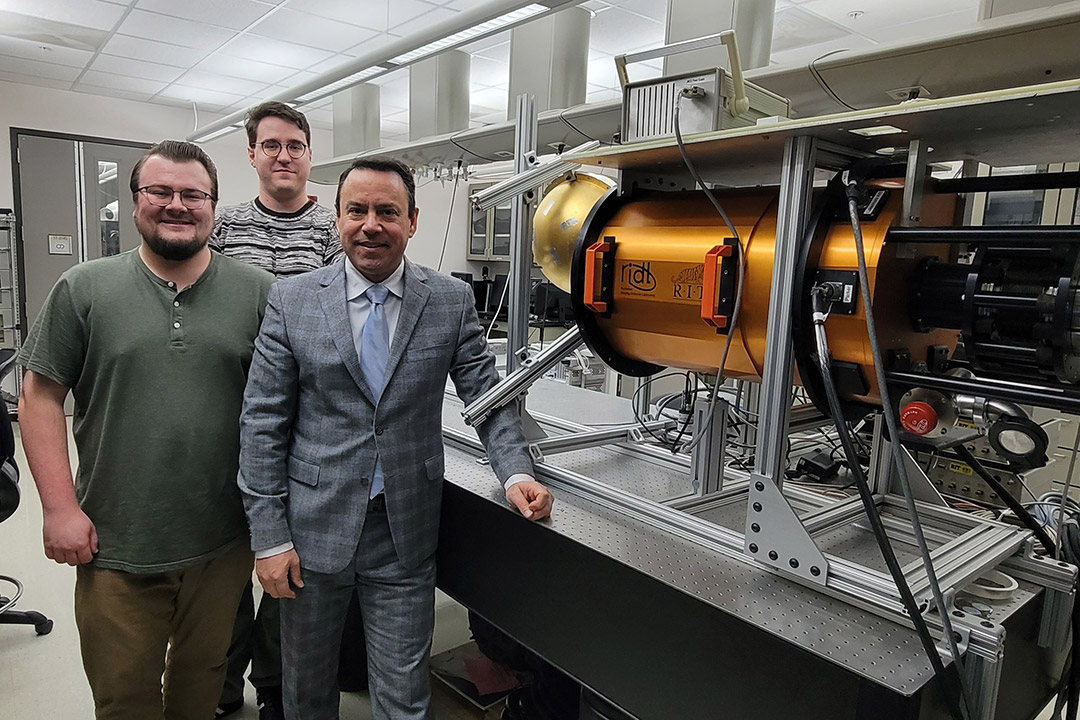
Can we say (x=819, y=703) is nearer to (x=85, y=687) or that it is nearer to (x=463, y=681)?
(x=463, y=681)

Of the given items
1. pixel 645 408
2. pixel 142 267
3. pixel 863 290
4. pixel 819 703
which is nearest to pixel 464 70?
pixel 645 408

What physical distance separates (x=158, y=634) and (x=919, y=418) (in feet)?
5.38

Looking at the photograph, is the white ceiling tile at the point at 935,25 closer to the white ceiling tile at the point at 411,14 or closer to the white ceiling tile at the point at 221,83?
the white ceiling tile at the point at 411,14

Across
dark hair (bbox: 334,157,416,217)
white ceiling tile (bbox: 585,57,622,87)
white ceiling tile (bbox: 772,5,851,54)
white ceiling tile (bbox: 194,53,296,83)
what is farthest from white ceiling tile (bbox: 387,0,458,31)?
dark hair (bbox: 334,157,416,217)

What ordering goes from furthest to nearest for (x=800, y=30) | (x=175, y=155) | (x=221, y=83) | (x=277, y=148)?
1. (x=221, y=83)
2. (x=800, y=30)
3. (x=277, y=148)
4. (x=175, y=155)

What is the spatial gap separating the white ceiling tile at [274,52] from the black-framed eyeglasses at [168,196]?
3.50 m

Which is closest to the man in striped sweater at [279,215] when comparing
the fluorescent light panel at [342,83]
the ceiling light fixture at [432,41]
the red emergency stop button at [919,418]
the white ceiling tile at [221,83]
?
the ceiling light fixture at [432,41]

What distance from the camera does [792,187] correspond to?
1147 mm

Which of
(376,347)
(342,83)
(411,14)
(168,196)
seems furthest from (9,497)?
(411,14)

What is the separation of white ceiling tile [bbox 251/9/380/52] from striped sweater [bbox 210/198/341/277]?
2494 millimetres

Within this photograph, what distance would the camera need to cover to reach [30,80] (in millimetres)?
5582

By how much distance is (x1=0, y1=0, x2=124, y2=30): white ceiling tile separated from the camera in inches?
151

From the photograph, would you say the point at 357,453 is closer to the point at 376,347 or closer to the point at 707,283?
the point at 376,347

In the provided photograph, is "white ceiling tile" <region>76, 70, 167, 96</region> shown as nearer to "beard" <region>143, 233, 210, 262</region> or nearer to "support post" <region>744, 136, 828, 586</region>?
"beard" <region>143, 233, 210, 262</region>
